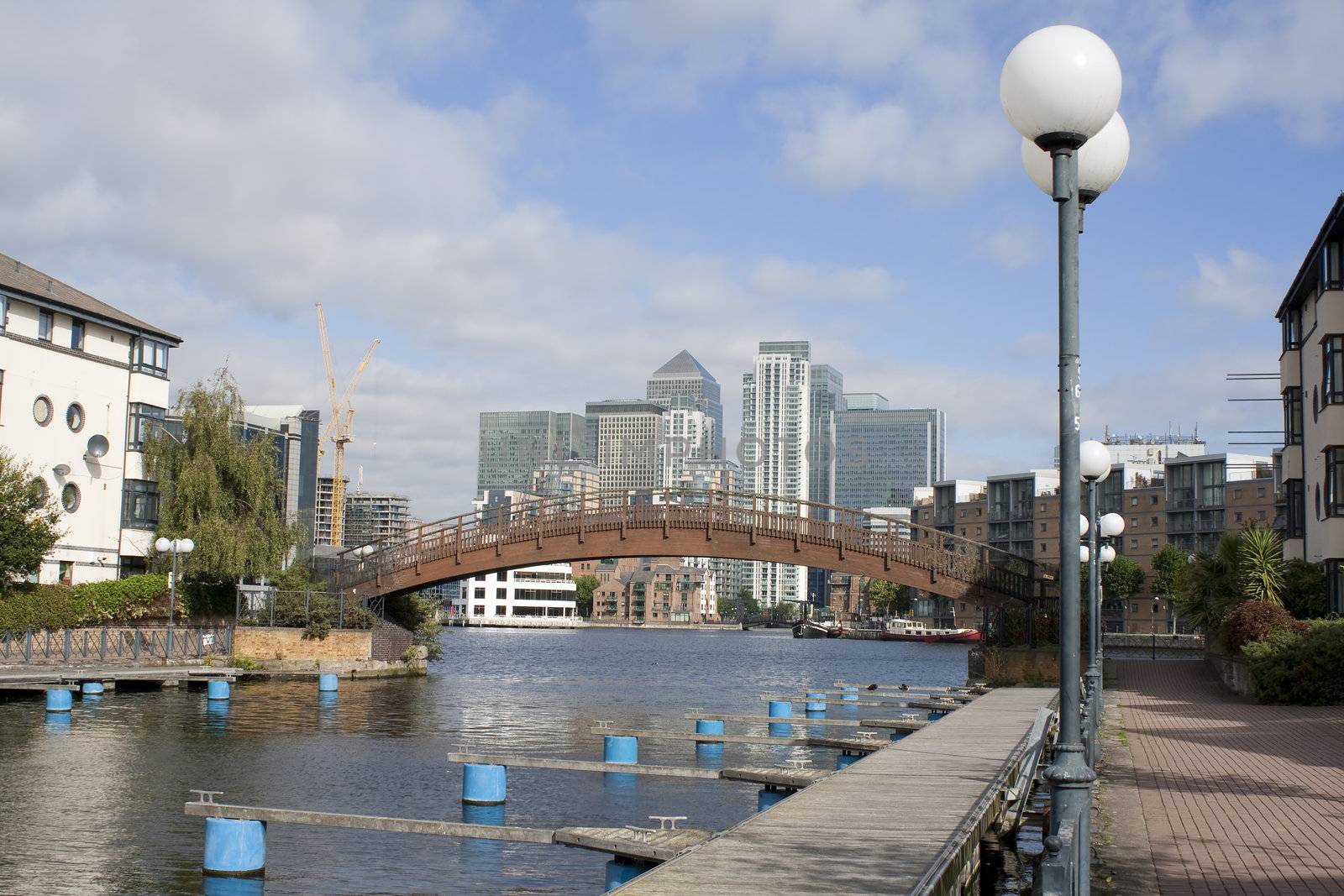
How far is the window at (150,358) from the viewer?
170 ft

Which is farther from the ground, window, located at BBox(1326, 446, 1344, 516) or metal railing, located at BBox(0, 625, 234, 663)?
window, located at BBox(1326, 446, 1344, 516)

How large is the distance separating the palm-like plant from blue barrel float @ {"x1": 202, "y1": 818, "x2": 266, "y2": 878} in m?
29.0

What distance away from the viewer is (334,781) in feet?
74.8

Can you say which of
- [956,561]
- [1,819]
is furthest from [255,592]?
[1,819]

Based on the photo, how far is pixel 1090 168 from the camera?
916 centimetres

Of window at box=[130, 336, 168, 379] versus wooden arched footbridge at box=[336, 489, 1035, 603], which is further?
window at box=[130, 336, 168, 379]

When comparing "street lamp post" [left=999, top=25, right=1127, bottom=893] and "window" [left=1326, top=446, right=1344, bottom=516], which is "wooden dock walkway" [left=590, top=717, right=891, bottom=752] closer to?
"window" [left=1326, top=446, right=1344, bottom=516]

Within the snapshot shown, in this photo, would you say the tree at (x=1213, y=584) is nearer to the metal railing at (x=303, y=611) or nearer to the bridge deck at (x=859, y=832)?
the bridge deck at (x=859, y=832)

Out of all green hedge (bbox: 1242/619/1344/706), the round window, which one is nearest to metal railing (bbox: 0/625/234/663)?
the round window

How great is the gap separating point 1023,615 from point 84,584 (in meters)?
30.7

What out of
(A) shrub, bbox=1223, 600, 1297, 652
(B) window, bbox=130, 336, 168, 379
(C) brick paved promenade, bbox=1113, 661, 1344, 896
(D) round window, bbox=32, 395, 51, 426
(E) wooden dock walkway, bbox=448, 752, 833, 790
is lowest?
(E) wooden dock walkway, bbox=448, 752, 833, 790

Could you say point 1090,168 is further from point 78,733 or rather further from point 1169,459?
point 1169,459

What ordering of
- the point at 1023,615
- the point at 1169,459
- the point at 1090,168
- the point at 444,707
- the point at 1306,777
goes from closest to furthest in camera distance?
the point at 1090,168
the point at 1306,777
the point at 444,707
the point at 1023,615
the point at 1169,459

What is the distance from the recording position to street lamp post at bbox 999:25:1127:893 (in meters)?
7.32
